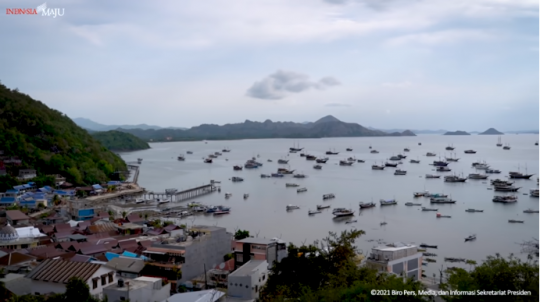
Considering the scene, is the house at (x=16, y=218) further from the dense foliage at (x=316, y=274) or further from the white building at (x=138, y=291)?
the dense foliage at (x=316, y=274)

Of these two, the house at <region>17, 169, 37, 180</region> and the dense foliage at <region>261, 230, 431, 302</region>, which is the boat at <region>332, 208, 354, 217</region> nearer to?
the dense foliage at <region>261, 230, 431, 302</region>

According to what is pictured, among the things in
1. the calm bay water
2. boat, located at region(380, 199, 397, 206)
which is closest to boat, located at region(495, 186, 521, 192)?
the calm bay water

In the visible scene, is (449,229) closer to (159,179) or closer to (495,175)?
(495,175)

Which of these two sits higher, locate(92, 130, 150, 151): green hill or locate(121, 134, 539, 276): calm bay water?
locate(92, 130, 150, 151): green hill

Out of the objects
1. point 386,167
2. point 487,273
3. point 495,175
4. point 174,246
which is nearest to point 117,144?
point 386,167

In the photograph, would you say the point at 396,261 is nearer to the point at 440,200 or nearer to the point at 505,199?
the point at 440,200

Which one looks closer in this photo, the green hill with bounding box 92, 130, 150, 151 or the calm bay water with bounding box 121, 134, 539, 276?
the calm bay water with bounding box 121, 134, 539, 276
